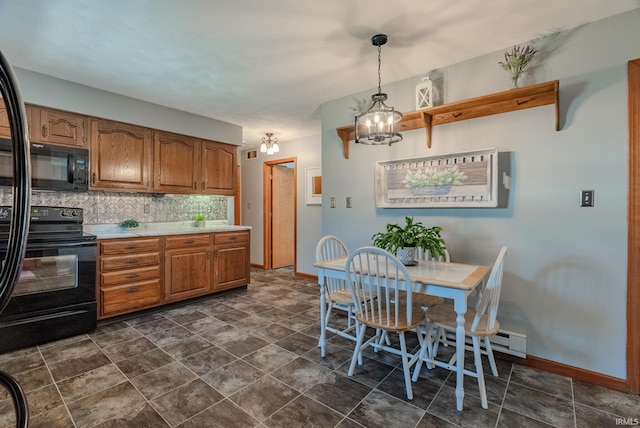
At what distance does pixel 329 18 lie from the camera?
1979 millimetres

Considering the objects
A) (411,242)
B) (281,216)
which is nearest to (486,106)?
(411,242)

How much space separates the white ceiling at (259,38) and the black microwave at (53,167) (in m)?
0.68

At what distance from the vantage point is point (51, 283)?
2.59 m

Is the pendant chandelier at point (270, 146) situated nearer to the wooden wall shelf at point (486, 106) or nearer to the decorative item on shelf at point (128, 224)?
the decorative item on shelf at point (128, 224)

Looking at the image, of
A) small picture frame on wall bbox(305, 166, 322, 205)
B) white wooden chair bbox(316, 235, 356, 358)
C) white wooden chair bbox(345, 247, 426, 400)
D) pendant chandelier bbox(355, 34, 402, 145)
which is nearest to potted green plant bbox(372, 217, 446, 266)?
white wooden chair bbox(345, 247, 426, 400)

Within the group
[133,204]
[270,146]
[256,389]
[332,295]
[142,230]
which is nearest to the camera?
[256,389]

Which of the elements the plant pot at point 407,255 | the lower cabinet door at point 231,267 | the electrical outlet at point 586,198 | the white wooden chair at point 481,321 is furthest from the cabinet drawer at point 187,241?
the electrical outlet at point 586,198

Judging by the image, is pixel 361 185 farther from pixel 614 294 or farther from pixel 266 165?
pixel 266 165

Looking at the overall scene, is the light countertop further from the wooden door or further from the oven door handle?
the wooden door

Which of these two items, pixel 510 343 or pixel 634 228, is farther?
pixel 510 343

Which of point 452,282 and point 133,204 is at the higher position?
point 133,204

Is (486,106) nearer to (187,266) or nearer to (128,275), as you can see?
(187,266)

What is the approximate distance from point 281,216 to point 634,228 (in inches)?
183

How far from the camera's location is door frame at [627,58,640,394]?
6.22ft
